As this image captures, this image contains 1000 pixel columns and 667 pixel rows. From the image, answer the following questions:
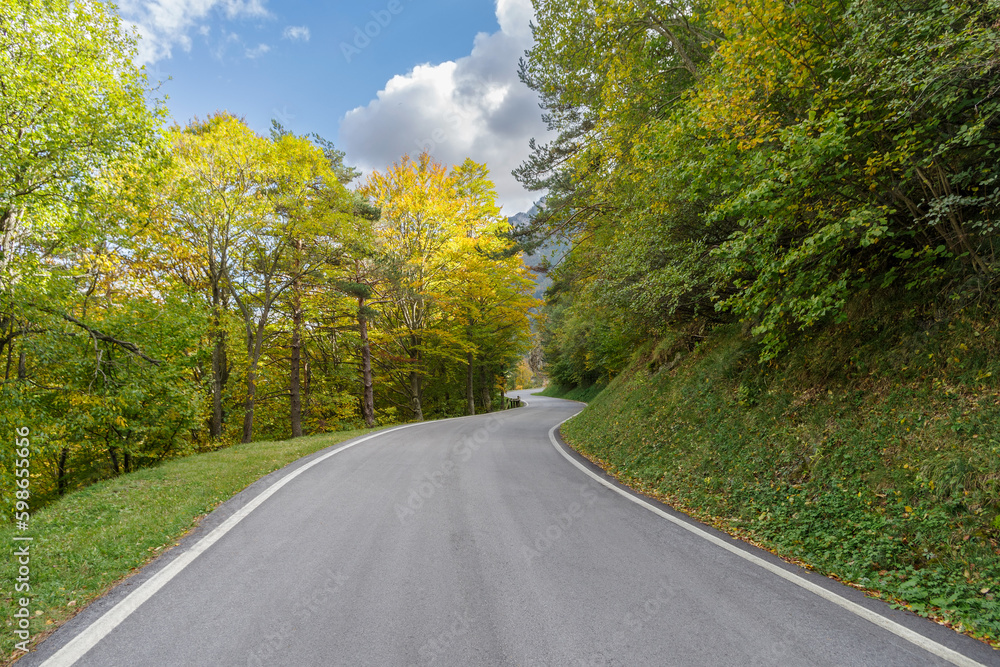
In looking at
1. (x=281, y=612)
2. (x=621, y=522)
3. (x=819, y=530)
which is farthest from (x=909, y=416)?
(x=281, y=612)

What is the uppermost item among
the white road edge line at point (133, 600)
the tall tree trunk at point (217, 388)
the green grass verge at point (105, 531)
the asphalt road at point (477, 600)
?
the tall tree trunk at point (217, 388)

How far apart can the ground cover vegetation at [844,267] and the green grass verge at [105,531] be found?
586 centimetres

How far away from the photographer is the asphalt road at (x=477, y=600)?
2.42 meters

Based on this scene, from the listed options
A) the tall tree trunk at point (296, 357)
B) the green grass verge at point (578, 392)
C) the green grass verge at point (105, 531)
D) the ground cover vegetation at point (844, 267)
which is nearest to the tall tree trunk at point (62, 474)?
the tall tree trunk at point (296, 357)

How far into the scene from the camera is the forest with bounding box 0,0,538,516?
22.5 feet

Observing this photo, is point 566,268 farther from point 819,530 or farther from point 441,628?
point 441,628


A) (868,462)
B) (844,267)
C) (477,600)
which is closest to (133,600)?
(477,600)

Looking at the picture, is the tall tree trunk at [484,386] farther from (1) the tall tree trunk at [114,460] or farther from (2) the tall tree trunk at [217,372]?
(1) the tall tree trunk at [114,460]

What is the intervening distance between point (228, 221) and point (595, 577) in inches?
552

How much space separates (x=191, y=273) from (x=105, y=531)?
485 inches

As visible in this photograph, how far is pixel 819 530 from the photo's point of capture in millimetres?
4023

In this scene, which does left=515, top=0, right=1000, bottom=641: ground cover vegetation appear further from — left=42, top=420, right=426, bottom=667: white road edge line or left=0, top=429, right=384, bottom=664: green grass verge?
left=0, top=429, right=384, bottom=664: green grass verge

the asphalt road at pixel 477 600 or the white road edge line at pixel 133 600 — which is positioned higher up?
the white road edge line at pixel 133 600

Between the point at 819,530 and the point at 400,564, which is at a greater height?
the point at 400,564
